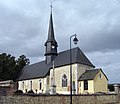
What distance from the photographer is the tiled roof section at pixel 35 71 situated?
54431 millimetres

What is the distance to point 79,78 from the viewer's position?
148ft

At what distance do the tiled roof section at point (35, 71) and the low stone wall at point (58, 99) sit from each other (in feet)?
93.2

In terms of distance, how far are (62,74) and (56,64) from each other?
10.2 feet

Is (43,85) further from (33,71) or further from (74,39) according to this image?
(74,39)

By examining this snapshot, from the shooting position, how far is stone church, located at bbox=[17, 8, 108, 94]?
141 ft

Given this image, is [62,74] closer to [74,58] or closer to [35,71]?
[74,58]

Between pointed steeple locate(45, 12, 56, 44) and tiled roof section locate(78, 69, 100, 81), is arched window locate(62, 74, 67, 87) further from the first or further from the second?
pointed steeple locate(45, 12, 56, 44)

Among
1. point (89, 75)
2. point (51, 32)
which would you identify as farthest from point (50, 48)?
point (89, 75)

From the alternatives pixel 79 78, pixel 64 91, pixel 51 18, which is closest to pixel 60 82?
pixel 64 91

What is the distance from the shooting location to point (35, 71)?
59531 mm

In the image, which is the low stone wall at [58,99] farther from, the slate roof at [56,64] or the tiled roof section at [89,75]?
the slate roof at [56,64]

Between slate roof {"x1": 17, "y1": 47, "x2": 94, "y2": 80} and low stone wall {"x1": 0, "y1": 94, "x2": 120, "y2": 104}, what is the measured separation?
2020cm

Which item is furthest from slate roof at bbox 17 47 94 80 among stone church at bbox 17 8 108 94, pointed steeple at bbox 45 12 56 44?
pointed steeple at bbox 45 12 56 44

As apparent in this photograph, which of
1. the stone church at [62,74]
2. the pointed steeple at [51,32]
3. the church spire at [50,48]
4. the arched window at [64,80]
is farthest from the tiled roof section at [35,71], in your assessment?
the pointed steeple at [51,32]
